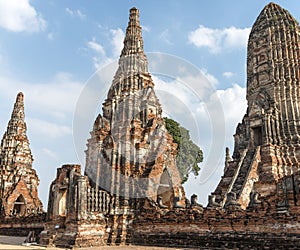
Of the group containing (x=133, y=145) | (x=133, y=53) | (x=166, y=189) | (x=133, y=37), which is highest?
(x=133, y=37)

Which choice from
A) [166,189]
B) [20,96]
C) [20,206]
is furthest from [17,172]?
[166,189]

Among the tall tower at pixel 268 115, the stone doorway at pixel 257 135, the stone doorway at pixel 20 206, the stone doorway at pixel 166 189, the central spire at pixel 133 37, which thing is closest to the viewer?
the stone doorway at pixel 166 189

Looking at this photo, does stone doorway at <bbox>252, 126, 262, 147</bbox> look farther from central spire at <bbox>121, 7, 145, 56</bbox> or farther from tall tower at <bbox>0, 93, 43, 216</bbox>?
tall tower at <bbox>0, 93, 43, 216</bbox>

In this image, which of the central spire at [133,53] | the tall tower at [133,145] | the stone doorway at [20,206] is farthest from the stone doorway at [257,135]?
the stone doorway at [20,206]

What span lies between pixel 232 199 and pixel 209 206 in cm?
102

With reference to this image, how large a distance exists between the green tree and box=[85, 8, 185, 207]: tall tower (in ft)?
34.9

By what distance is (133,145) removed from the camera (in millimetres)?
17375

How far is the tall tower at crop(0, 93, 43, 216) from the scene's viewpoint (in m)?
26.3

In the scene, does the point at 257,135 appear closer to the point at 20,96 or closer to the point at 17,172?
the point at 17,172

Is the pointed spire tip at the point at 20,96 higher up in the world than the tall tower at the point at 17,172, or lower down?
higher up

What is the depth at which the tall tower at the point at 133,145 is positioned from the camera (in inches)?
642

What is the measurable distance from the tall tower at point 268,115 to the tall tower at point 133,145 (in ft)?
10.9

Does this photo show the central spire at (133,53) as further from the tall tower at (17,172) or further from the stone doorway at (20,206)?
the stone doorway at (20,206)

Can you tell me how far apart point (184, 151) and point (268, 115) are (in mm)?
11833
